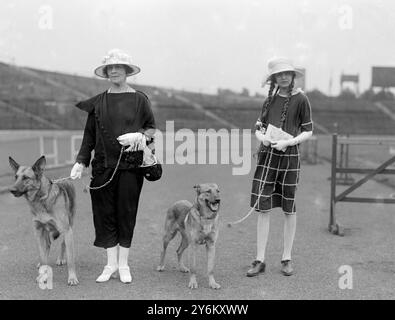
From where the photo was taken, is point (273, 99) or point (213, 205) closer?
point (213, 205)

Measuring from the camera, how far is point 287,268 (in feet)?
17.6

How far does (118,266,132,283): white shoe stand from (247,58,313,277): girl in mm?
1258

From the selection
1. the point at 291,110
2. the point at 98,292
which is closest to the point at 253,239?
the point at 291,110

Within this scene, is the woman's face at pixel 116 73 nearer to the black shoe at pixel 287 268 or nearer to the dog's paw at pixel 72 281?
the dog's paw at pixel 72 281

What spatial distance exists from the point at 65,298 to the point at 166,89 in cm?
6028

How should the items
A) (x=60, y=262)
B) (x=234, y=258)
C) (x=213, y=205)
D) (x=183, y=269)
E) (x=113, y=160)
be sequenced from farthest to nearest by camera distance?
(x=234, y=258) → (x=60, y=262) → (x=183, y=269) → (x=113, y=160) → (x=213, y=205)

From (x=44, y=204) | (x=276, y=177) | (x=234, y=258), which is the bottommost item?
(x=234, y=258)

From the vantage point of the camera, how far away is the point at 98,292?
4742 mm

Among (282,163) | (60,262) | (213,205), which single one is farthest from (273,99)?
(60,262)

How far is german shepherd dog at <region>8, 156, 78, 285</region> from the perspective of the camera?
4789mm

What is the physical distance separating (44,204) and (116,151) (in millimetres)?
883

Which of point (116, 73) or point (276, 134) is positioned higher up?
point (116, 73)

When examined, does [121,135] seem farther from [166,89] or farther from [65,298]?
[166,89]

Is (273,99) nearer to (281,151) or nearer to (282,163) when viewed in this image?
(281,151)
